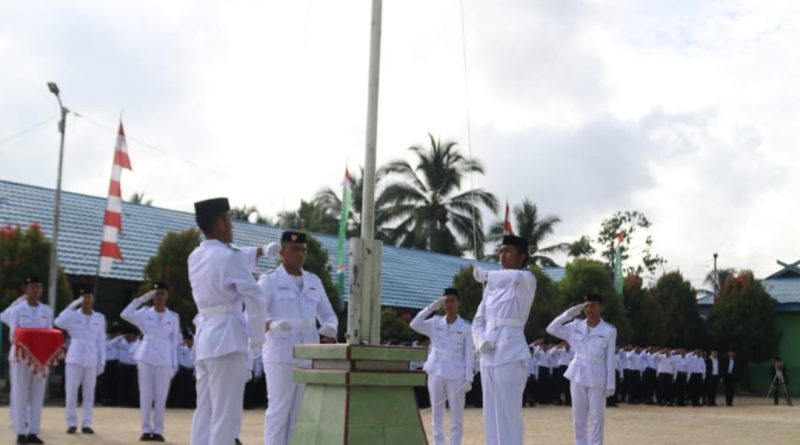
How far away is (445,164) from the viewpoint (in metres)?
45.2

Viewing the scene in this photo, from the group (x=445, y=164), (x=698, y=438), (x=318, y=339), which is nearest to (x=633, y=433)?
(x=698, y=438)

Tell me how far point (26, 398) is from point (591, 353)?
6757 millimetres

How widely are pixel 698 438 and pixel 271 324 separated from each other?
9.69 m

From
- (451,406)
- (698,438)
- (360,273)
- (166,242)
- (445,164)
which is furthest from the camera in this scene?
(445,164)

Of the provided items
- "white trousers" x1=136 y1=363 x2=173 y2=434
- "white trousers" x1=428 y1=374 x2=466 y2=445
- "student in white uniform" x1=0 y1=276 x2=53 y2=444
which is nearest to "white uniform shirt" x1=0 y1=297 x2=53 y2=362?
"student in white uniform" x1=0 y1=276 x2=53 y2=444

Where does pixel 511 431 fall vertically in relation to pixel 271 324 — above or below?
below

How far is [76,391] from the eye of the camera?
1409 centimetres

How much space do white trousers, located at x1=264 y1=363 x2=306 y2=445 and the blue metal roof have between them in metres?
15.8

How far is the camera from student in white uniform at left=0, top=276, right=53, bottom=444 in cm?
1194

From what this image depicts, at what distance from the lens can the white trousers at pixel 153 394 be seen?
13070 millimetres

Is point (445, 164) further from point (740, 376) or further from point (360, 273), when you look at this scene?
point (360, 273)

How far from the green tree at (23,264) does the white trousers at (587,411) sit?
1274 centimetres

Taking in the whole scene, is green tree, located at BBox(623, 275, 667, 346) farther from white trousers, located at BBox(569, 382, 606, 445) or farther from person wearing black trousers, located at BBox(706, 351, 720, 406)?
white trousers, located at BBox(569, 382, 606, 445)

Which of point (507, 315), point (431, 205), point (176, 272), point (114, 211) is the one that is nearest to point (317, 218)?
point (431, 205)
